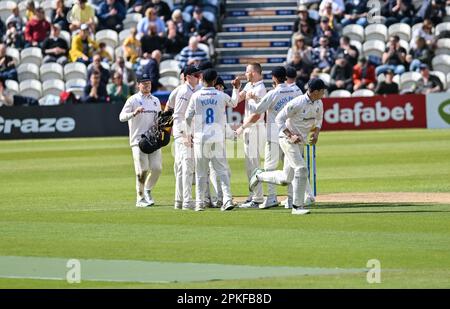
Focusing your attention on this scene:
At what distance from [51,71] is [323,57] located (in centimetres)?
835

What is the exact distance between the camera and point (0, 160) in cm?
2958

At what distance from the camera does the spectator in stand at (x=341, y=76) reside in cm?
3519

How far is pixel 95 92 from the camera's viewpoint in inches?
1406

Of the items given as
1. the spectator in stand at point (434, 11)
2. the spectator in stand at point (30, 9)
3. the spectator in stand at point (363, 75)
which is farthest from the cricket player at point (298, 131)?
the spectator in stand at point (30, 9)

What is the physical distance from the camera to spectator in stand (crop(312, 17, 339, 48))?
1422 inches

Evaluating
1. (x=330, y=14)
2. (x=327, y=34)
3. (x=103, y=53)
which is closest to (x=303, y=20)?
(x=330, y=14)

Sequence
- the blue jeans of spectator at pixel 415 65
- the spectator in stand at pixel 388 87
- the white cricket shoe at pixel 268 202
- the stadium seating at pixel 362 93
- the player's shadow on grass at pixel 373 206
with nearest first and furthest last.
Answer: the player's shadow on grass at pixel 373 206 → the white cricket shoe at pixel 268 202 → the spectator in stand at pixel 388 87 → the stadium seating at pixel 362 93 → the blue jeans of spectator at pixel 415 65

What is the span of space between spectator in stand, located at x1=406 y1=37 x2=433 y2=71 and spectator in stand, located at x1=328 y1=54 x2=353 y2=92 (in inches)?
68.5

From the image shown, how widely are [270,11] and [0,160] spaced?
39.8 ft

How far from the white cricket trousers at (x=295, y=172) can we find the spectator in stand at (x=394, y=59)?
18.2 meters

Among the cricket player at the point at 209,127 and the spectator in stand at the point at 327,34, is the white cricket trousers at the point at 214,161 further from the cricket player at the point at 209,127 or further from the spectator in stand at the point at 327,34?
the spectator in stand at the point at 327,34

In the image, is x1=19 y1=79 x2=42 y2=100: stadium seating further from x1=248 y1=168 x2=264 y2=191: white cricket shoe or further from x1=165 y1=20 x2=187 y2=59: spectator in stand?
x1=248 y1=168 x2=264 y2=191: white cricket shoe
